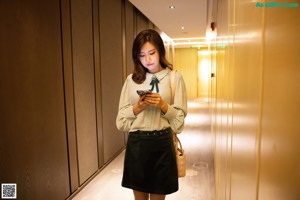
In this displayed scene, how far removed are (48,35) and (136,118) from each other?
1.33 meters

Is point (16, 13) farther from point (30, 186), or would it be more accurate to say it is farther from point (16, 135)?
point (30, 186)

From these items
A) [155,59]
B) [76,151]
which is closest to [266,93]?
[155,59]

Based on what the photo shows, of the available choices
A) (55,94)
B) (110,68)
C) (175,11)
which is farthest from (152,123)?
(175,11)

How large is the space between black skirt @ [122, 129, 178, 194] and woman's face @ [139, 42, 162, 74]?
41cm

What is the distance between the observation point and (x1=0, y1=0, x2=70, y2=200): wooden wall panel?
1740mm

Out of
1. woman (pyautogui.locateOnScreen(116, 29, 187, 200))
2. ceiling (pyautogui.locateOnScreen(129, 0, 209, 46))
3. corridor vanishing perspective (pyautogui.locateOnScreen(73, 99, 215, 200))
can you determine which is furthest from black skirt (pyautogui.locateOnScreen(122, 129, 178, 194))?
ceiling (pyautogui.locateOnScreen(129, 0, 209, 46))

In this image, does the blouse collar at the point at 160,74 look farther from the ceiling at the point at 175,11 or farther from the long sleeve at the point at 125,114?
the ceiling at the point at 175,11

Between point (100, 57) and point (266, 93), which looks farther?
point (100, 57)

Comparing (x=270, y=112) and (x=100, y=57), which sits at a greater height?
(x=100, y=57)

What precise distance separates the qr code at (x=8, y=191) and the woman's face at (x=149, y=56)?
1.32 metres

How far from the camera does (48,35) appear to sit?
7.27ft

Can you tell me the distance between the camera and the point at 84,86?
2984 mm

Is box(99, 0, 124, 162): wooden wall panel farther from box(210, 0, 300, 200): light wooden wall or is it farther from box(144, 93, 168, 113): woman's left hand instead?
box(210, 0, 300, 200): light wooden wall

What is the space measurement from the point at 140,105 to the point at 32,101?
43.4 inches
